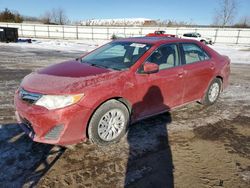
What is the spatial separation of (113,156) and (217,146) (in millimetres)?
1656

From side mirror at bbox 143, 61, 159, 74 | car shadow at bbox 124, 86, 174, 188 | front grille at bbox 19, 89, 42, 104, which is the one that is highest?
side mirror at bbox 143, 61, 159, 74

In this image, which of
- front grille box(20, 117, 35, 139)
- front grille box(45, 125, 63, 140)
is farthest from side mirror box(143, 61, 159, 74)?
front grille box(20, 117, 35, 139)

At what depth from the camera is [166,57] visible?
4.42m

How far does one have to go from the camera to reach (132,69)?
152 inches

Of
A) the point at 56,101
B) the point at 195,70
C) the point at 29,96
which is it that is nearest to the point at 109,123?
the point at 56,101

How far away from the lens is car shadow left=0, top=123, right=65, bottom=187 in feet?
9.23

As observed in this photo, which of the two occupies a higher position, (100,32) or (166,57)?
(166,57)

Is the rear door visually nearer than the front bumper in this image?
No

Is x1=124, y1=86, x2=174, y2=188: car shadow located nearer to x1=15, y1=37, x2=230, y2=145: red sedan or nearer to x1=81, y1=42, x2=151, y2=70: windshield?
x1=15, y1=37, x2=230, y2=145: red sedan

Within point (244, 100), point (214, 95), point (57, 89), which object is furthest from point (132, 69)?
point (244, 100)

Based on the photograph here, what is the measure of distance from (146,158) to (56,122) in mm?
1317

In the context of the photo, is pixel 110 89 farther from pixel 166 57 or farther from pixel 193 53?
pixel 193 53

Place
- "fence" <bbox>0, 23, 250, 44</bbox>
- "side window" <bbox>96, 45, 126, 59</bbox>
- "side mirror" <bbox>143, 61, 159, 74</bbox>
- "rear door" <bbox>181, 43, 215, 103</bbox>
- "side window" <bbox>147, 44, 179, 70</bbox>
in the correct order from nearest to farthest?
"side mirror" <bbox>143, 61, 159, 74</bbox> → "side window" <bbox>147, 44, 179, 70</bbox> → "side window" <bbox>96, 45, 126, 59</bbox> → "rear door" <bbox>181, 43, 215, 103</bbox> → "fence" <bbox>0, 23, 250, 44</bbox>

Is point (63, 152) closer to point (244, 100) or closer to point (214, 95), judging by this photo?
point (214, 95)
